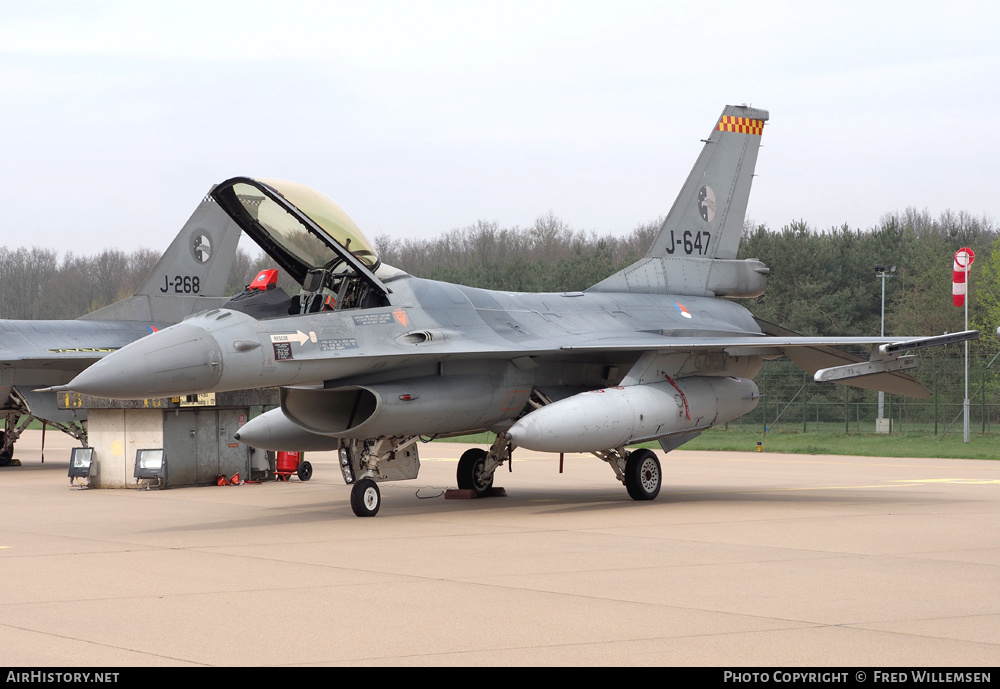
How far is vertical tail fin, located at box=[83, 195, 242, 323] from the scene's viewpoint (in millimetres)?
23781

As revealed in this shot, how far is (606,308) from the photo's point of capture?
48.8ft

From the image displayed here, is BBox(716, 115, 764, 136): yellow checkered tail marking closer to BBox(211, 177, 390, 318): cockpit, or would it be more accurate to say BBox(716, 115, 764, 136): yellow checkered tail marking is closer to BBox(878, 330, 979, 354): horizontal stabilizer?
BBox(878, 330, 979, 354): horizontal stabilizer

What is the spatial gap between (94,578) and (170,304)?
16.7m

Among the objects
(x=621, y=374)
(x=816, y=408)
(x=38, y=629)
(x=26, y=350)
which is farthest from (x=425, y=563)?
(x=816, y=408)

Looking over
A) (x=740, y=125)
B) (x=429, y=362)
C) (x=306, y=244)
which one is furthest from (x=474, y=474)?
(x=740, y=125)

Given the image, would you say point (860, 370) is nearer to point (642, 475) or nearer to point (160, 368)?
point (642, 475)

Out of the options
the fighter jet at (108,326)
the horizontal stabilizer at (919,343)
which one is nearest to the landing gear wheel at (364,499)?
the horizontal stabilizer at (919,343)

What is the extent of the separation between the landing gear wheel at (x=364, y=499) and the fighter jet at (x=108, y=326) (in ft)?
36.0

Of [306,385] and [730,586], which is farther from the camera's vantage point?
[306,385]

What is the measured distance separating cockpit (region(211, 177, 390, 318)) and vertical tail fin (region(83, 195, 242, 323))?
475 inches

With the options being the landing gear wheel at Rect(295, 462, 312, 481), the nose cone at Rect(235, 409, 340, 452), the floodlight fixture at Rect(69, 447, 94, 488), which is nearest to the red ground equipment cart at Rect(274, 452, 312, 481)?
the landing gear wheel at Rect(295, 462, 312, 481)

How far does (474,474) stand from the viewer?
14.8 meters

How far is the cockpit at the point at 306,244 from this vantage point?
11703 millimetres

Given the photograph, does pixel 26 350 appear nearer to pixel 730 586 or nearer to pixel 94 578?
pixel 94 578
